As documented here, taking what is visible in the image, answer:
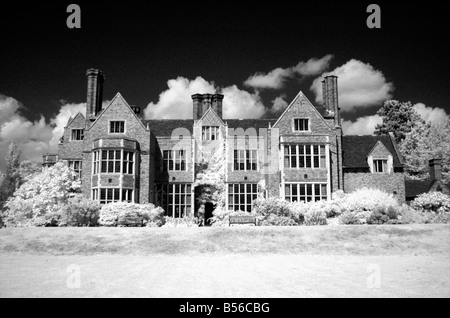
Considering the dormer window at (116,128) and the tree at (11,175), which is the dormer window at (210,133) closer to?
the dormer window at (116,128)

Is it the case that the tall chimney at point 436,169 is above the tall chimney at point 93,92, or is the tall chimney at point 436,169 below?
below

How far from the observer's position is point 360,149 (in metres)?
36.4

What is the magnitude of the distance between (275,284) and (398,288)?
9.99 ft

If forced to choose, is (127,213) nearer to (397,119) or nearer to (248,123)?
(248,123)

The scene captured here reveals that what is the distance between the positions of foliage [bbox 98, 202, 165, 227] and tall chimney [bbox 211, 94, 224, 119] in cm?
1388

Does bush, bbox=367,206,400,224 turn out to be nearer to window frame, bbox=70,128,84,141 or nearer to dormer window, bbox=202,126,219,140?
dormer window, bbox=202,126,219,140

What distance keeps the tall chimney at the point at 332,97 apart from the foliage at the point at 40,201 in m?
22.8

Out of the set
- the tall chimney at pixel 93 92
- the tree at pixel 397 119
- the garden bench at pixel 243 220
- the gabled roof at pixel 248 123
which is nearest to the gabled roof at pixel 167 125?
the gabled roof at pixel 248 123

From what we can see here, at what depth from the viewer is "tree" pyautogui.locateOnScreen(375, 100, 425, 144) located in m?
59.5

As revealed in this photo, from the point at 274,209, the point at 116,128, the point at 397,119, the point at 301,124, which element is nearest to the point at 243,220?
the point at 274,209

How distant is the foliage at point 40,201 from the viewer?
26625 millimetres

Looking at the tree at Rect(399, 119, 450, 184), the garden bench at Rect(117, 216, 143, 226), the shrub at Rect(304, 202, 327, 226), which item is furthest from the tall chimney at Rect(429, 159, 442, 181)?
the garden bench at Rect(117, 216, 143, 226)

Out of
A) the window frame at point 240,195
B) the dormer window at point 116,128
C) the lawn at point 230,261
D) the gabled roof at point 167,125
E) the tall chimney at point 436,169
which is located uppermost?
the gabled roof at point 167,125
